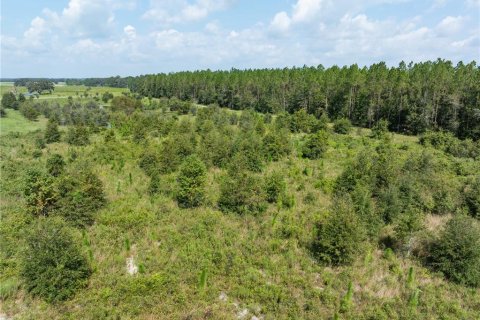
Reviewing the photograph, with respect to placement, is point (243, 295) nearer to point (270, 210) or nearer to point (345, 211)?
point (345, 211)

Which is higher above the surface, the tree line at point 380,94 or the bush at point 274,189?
the tree line at point 380,94

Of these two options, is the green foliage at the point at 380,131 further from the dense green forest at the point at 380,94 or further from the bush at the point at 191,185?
the bush at the point at 191,185

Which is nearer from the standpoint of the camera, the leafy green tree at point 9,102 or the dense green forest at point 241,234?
the dense green forest at point 241,234

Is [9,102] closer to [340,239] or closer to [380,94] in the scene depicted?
[380,94]

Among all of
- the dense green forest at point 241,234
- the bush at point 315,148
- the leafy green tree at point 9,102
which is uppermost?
the leafy green tree at point 9,102

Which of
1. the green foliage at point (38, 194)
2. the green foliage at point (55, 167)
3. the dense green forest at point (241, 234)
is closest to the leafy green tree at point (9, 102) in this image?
the dense green forest at point (241, 234)

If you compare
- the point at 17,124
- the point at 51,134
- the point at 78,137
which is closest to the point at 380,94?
the point at 78,137
